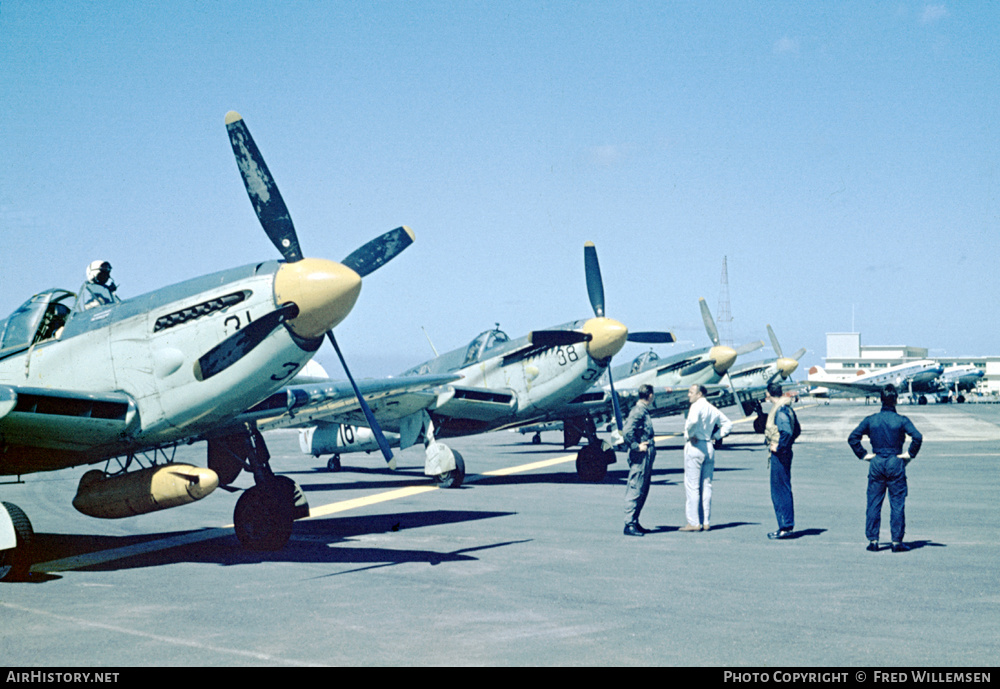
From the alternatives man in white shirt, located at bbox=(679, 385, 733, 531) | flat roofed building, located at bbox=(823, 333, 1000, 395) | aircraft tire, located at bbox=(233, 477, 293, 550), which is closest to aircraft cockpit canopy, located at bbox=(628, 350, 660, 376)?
man in white shirt, located at bbox=(679, 385, 733, 531)

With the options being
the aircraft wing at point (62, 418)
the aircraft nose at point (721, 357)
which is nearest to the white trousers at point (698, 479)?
the aircraft wing at point (62, 418)

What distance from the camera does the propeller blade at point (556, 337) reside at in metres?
18.6

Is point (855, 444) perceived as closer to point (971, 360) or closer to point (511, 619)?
point (511, 619)

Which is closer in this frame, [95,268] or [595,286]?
[95,268]

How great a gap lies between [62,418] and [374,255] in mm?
3724

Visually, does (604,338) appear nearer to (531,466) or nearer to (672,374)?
(531,466)

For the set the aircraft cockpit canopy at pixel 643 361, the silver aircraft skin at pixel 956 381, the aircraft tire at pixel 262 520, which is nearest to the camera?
the aircraft tire at pixel 262 520

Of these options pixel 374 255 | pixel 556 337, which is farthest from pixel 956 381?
pixel 374 255

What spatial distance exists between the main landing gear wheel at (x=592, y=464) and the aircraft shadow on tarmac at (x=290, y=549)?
22.7 feet

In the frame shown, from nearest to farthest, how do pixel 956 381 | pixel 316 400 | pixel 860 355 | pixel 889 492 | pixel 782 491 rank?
pixel 889 492, pixel 782 491, pixel 316 400, pixel 956 381, pixel 860 355

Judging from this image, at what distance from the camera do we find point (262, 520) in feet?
34.7

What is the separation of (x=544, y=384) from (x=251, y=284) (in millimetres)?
10936

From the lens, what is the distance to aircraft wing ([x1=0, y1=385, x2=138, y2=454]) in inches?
334

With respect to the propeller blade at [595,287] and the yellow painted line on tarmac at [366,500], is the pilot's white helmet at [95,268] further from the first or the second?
the propeller blade at [595,287]
